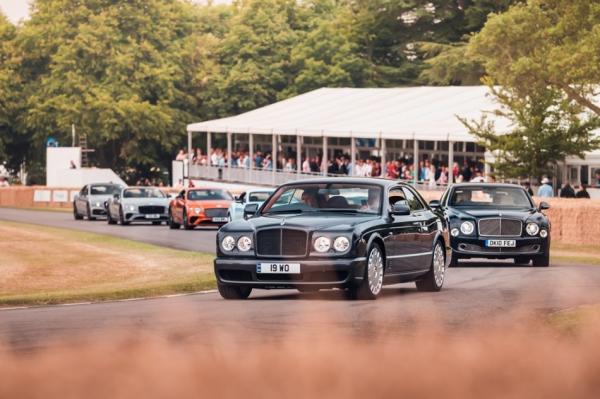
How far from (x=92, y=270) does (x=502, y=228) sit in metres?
7.34

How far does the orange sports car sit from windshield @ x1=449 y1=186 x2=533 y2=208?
20.2 metres

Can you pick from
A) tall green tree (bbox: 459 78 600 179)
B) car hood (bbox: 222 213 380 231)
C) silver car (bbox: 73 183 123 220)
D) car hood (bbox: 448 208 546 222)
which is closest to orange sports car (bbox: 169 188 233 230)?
tall green tree (bbox: 459 78 600 179)

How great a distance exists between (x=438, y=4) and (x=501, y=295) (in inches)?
3313

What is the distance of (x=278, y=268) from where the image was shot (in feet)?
59.3

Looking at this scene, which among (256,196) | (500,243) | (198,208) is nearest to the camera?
(500,243)

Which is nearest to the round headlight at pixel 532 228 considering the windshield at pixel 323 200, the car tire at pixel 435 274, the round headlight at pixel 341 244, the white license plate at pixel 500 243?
the white license plate at pixel 500 243

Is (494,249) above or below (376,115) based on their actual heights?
below

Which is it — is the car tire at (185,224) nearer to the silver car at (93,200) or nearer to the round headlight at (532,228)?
the silver car at (93,200)

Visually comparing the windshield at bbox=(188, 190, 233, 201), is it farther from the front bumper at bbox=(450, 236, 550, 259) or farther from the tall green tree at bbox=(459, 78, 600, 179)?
the front bumper at bbox=(450, 236, 550, 259)

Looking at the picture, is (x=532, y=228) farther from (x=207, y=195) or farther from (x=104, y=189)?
(x=104, y=189)

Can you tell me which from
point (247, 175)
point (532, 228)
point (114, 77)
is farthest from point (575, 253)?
point (114, 77)

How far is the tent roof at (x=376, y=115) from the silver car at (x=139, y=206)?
1140cm

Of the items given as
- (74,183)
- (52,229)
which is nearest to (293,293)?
(52,229)

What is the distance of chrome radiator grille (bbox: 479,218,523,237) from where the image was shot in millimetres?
28094
